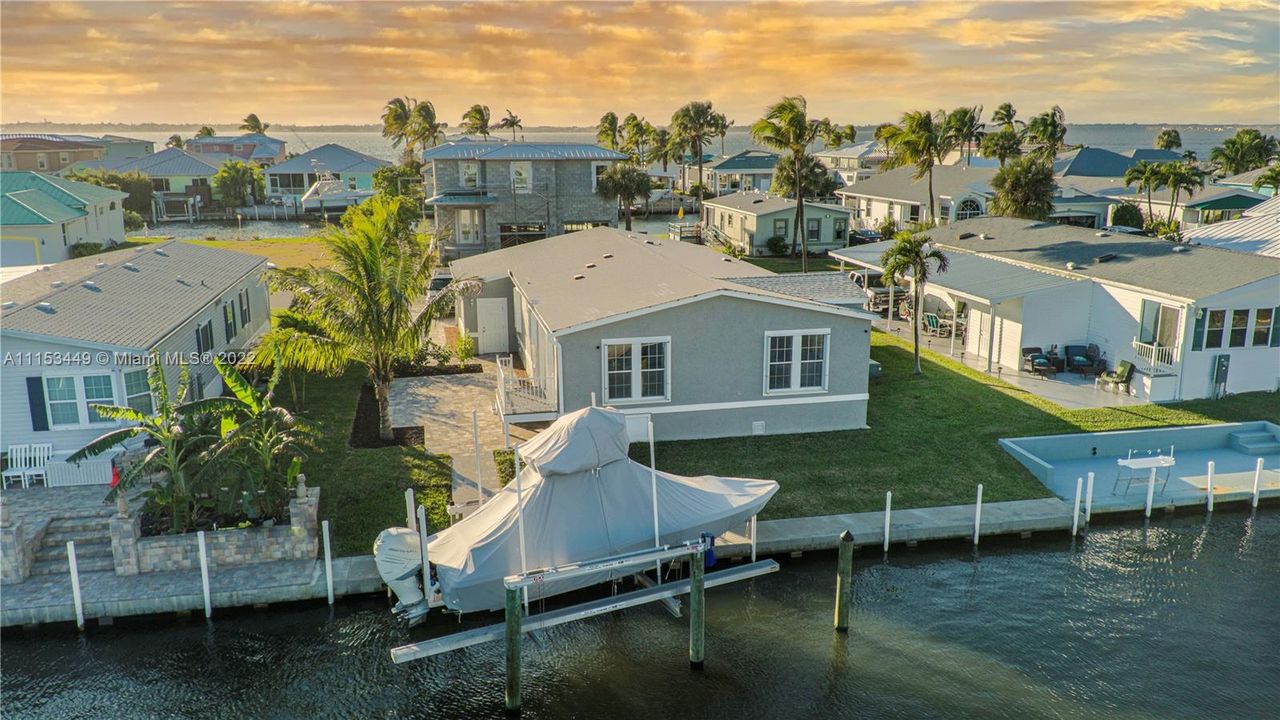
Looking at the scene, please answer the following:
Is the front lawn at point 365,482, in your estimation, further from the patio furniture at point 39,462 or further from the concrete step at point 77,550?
the patio furniture at point 39,462

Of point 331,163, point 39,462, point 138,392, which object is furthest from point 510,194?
point 331,163

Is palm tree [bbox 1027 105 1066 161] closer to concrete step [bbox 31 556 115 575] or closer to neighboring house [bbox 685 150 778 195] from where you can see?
neighboring house [bbox 685 150 778 195]

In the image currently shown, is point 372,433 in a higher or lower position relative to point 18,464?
lower

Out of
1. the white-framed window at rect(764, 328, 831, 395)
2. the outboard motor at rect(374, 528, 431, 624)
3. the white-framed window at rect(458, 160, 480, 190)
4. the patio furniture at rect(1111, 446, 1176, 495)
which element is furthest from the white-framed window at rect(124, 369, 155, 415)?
the white-framed window at rect(458, 160, 480, 190)

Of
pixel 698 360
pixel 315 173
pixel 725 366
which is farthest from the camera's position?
pixel 315 173

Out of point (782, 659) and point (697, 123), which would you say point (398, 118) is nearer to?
point (697, 123)
